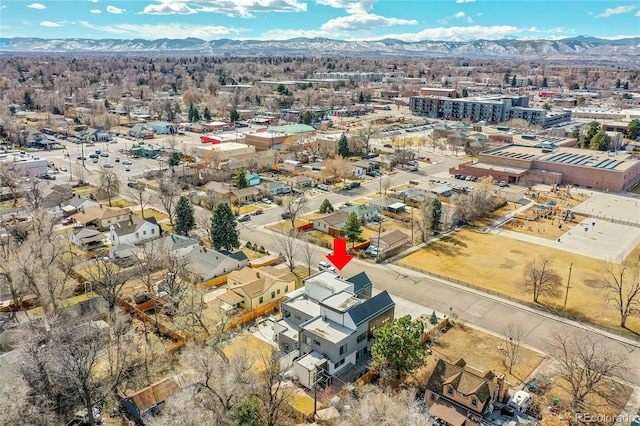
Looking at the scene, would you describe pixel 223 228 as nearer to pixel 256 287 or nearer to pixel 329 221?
pixel 256 287

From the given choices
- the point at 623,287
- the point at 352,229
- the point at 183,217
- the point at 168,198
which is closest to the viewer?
the point at 623,287

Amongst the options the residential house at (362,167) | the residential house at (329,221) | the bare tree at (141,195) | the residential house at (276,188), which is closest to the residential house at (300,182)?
→ the residential house at (276,188)

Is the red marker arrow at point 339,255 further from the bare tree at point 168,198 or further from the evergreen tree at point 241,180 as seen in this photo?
the evergreen tree at point 241,180

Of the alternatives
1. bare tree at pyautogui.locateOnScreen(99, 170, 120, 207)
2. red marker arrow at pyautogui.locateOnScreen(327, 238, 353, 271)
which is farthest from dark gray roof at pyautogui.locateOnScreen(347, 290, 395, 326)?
bare tree at pyautogui.locateOnScreen(99, 170, 120, 207)

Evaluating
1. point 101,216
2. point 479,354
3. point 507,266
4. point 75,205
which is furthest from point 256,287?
point 75,205

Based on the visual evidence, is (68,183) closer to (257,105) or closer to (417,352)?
(417,352)

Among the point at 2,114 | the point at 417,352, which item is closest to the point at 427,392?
the point at 417,352
